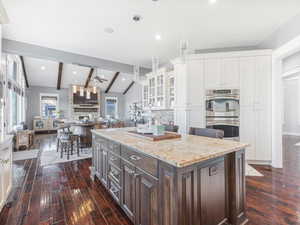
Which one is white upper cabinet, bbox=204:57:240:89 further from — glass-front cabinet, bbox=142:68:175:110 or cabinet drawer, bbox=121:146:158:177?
cabinet drawer, bbox=121:146:158:177

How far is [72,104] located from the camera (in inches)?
366

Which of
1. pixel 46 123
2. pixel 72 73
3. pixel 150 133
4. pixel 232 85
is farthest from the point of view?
pixel 46 123

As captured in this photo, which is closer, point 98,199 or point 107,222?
point 107,222

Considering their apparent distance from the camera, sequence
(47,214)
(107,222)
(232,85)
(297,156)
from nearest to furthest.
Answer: (107,222) → (47,214) → (232,85) → (297,156)

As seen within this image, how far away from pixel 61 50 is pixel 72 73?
14.3ft

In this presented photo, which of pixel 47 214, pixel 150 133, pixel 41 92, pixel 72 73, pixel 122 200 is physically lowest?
pixel 47 214

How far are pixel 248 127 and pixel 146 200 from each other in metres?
→ 3.13

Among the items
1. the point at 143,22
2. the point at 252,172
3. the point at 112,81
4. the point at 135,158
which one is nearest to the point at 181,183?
the point at 135,158

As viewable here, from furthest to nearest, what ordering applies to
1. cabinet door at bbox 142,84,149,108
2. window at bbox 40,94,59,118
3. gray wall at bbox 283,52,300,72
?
1. window at bbox 40,94,59,118
2. cabinet door at bbox 142,84,149,108
3. gray wall at bbox 283,52,300,72

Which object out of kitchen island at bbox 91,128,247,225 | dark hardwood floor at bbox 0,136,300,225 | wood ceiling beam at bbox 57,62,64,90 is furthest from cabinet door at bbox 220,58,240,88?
Result: wood ceiling beam at bbox 57,62,64,90

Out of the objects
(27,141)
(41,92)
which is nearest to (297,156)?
(27,141)

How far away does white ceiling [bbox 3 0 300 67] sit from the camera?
2406 millimetres

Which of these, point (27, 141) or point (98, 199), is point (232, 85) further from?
point (27, 141)

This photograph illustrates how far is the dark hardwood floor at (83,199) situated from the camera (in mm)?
1791
